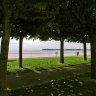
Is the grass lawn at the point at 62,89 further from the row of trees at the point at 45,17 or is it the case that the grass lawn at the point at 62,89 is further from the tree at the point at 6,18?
the row of trees at the point at 45,17

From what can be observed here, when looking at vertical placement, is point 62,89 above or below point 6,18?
below

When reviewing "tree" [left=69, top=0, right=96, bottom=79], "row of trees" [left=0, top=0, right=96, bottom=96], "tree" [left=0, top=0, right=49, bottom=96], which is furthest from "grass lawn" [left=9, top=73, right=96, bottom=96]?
"tree" [left=69, top=0, right=96, bottom=79]

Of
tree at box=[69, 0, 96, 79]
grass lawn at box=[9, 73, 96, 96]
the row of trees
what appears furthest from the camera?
tree at box=[69, 0, 96, 79]

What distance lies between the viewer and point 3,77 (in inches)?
427

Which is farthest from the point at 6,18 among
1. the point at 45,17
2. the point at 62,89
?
the point at 62,89

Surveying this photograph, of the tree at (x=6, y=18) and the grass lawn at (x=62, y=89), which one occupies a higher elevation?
the tree at (x=6, y=18)

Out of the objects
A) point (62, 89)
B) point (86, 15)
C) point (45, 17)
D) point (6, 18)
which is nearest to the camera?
point (6, 18)

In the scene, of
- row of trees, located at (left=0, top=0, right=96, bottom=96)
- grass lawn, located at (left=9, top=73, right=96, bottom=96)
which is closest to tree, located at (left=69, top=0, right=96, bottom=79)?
row of trees, located at (left=0, top=0, right=96, bottom=96)

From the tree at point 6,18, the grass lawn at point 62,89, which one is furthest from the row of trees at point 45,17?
the grass lawn at point 62,89

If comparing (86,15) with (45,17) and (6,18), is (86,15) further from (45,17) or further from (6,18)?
(6,18)

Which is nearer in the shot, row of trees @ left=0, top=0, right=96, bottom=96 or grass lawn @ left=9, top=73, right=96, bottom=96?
row of trees @ left=0, top=0, right=96, bottom=96

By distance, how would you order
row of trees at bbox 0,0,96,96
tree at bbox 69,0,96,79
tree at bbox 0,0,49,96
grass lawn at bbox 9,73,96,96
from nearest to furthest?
tree at bbox 0,0,49,96 → row of trees at bbox 0,0,96,96 → grass lawn at bbox 9,73,96,96 → tree at bbox 69,0,96,79

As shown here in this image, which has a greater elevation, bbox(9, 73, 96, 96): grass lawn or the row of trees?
the row of trees

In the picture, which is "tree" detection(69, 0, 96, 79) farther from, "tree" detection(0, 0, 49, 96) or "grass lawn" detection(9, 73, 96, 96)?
"tree" detection(0, 0, 49, 96)
